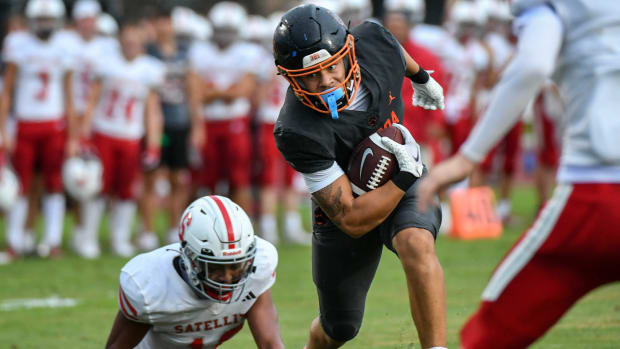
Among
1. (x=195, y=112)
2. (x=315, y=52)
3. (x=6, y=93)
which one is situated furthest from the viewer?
(x=195, y=112)

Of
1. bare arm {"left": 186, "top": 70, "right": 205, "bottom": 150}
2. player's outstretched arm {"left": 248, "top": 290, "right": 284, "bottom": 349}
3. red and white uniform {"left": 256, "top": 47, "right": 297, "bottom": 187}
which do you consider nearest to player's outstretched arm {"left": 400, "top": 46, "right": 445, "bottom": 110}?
player's outstretched arm {"left": 248, "top": 290, "right": 284, "bottom": 349}

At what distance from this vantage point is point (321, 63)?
372 cm

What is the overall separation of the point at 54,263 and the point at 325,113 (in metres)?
5.36

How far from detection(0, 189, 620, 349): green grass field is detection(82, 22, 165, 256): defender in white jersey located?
49cm

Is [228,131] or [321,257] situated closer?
[321,257]

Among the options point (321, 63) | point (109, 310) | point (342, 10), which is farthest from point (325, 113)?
point (342, 10)

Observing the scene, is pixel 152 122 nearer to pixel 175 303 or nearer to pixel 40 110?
pixel 40 110

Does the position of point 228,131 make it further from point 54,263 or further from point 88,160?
point 54,263

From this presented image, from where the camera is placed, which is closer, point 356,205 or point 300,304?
point 356,205

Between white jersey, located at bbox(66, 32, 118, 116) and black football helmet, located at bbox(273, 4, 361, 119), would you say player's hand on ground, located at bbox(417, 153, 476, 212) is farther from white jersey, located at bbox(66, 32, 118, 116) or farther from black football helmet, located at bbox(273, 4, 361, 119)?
white jersey, located at bbox(66, 32, 118, 116)

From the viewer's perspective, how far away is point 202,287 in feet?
12.4

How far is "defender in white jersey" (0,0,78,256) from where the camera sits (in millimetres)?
8758

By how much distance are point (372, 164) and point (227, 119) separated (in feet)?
20.0

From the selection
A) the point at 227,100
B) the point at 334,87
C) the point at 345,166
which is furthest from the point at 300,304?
the point at 227,100
